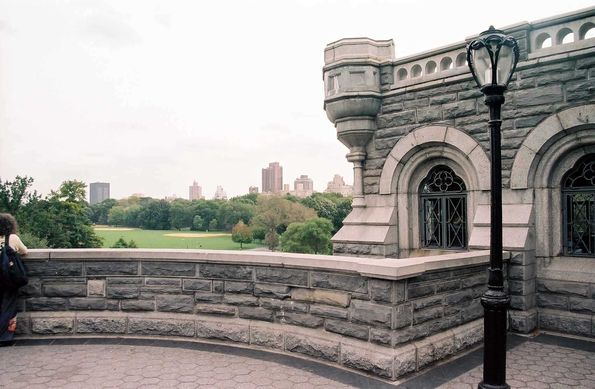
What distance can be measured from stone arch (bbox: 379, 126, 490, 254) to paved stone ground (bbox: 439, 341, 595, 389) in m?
2.84

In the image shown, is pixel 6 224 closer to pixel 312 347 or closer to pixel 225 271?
pixel 225 271

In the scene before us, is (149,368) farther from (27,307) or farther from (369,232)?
(369,232)

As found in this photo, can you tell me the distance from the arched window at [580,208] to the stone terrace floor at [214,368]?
1.70m

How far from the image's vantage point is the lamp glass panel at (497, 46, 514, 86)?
155 inches

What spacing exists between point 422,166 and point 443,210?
92 cm

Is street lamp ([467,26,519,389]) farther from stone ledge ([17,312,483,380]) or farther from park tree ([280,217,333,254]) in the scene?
park tree ([280,217,333,254])

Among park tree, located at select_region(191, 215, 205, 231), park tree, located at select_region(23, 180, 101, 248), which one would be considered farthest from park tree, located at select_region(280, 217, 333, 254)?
park tree, located at select_region(191, 215, 205, 231)

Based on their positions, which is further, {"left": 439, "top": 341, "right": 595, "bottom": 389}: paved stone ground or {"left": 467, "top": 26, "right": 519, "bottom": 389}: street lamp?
{"left": 439, "top": 341, "right": 595, "bottom": 389}: paved stone ground

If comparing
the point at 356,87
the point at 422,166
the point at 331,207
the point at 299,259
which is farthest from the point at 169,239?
the point at 299,259

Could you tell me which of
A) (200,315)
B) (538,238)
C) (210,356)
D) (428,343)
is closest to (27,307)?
(200,315)

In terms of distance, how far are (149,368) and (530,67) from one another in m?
6.82

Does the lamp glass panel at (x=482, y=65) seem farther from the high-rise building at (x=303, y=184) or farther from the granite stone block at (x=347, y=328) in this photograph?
the high-rise building at (x=303, y=184)

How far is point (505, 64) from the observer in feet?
13.1

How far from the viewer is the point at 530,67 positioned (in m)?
7.28
